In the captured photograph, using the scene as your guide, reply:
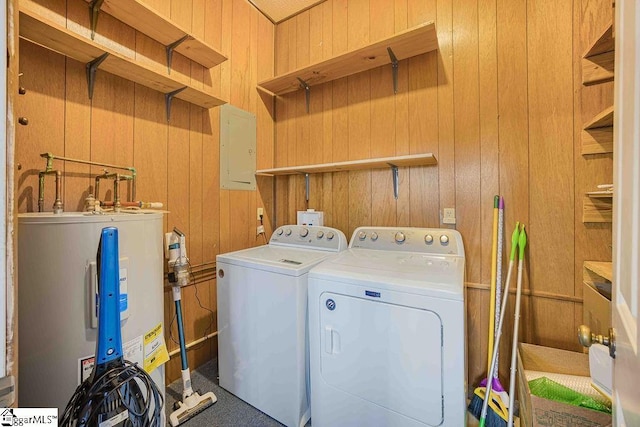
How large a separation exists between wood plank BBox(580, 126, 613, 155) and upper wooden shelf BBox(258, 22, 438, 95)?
998mm

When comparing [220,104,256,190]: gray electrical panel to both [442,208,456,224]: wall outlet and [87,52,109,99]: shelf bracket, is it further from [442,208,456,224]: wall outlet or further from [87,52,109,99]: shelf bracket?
[442,208,456,224]: wall outlet

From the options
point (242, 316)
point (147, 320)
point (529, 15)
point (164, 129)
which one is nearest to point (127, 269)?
point (147, 320)

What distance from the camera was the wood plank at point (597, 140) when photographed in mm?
1309

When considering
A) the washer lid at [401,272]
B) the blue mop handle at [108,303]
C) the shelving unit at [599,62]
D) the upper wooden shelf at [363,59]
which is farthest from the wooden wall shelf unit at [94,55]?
the shelving unit at [599,62]

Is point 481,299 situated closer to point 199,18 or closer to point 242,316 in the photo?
point 242,316

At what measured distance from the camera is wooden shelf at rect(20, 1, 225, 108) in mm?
1083

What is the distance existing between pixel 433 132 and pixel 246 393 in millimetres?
2057

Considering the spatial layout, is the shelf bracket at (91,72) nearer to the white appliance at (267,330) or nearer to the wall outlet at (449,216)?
the white appliance at (267,330)

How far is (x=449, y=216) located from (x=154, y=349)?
1804 millimetres

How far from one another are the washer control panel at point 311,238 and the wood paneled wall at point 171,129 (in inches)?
14.5

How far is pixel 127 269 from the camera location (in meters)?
1.08

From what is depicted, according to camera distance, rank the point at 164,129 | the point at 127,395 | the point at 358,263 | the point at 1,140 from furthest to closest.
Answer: the point at 164,129 < the point at 358,263 < the point at 127,395 < the point at 1,140

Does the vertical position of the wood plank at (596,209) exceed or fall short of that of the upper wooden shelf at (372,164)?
it falls short

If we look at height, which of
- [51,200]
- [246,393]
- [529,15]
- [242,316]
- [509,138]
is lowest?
[246,393]
